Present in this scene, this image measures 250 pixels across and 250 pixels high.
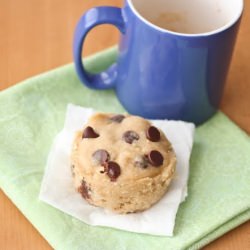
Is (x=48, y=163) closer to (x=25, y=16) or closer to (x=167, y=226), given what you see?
(x=167, y=226)

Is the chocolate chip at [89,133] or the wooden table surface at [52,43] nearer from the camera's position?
the chocolate chip at [89,133]

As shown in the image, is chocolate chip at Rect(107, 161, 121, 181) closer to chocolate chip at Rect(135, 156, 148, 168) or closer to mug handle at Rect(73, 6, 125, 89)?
chocolate chip at Rect(135, 156, 148, 168)

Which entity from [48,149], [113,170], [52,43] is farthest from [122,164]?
[52,43]

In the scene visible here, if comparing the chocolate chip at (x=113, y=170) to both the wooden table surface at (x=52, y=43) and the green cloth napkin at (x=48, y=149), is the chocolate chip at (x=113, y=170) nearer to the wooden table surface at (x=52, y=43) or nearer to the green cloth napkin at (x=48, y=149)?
the green cloth napkin at (x=48, y=149)

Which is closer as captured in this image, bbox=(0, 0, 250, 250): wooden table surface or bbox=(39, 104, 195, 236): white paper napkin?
bbox=(39, 104, 195, 236): white paper napkin

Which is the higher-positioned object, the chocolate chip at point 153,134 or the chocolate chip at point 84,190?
the chocolate chip at point 153,134

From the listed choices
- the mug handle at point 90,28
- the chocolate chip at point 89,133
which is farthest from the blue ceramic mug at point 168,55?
the chocolate chip at point 89,133

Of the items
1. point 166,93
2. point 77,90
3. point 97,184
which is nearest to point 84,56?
point 77,90

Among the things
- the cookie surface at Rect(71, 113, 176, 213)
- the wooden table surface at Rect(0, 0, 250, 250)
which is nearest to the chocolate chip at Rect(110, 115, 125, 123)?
the cookie surface at Rect(71, 113, 176, 213)

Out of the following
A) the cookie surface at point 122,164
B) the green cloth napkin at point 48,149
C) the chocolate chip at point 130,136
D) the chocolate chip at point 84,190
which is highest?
the chocolate chip at point 130,136
